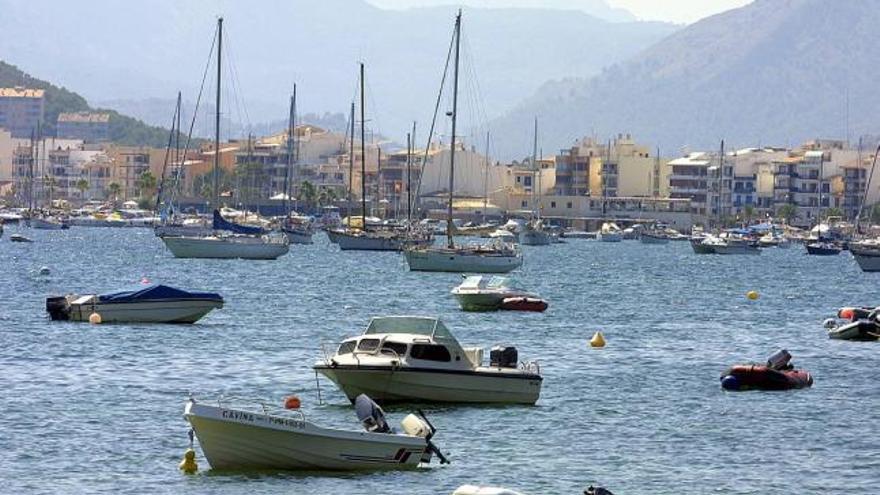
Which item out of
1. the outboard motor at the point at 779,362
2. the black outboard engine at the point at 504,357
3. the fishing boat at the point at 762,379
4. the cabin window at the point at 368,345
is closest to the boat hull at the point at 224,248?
the outboard motor at the point at 779,362

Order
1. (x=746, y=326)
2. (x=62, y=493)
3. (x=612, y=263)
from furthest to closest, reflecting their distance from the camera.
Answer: (x=612, y=263)
(x=746, y=326)
(x=62, y=493)

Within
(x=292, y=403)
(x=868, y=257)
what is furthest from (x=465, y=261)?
(x=292, y=403)

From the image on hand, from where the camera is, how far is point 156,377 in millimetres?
58719

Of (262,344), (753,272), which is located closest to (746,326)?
(262,344)

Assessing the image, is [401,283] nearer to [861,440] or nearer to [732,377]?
[732,377]

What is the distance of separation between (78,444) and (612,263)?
13517 cm

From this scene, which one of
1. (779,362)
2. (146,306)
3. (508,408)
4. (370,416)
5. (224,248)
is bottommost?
(224,248)

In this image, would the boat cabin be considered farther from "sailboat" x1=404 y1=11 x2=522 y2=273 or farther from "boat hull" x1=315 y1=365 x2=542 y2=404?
"sailboat" x1=404 y1=11 x2=522 y2=273

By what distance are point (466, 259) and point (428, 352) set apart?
2926 inches

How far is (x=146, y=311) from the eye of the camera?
76438mm

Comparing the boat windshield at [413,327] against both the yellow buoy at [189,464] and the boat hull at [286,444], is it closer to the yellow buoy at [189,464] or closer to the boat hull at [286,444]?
the boat hull at [286,444]

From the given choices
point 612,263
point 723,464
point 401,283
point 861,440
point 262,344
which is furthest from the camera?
point 612,263

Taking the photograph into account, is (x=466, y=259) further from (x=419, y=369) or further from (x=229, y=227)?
(x=419, y=369)

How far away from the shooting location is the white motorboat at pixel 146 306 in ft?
251
